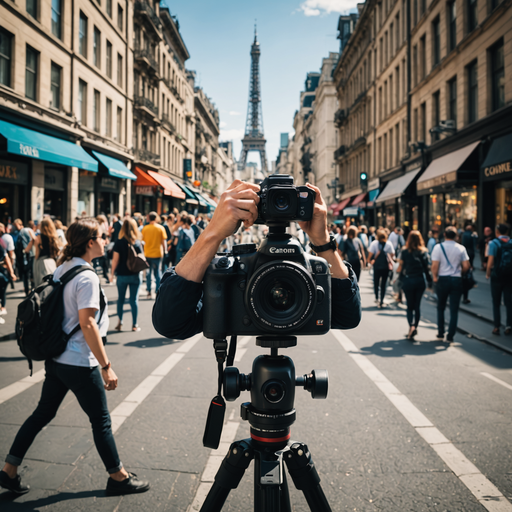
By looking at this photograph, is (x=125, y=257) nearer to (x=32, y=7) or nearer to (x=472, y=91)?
(x=32, y=7)

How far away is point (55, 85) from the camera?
63.9 ft

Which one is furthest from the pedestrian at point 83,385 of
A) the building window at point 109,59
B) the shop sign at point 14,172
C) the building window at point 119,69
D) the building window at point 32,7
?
the building window at point 119,69

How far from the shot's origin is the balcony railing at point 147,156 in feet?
100

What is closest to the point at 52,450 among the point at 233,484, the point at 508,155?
the point at 233,484

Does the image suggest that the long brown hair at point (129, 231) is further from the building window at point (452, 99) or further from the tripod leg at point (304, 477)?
the building window at point (452, 99)

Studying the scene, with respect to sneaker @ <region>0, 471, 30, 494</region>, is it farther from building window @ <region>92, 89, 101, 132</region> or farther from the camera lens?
building window @ <region>92, 89, 101, 132</region>

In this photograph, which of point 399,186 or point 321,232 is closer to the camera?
point 321,232

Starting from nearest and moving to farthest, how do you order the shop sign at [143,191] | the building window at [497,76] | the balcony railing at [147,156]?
the building window at [497,76] < the balcony railing at [147,156] < the shop sign at [143,191]

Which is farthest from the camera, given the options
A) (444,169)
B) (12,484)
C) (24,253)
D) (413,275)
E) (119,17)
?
(119,17)

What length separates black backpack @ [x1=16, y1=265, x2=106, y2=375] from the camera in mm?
3166

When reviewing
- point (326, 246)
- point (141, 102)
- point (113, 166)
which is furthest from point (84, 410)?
point (141, 102)

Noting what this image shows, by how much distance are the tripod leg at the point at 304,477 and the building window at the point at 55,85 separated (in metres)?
20.2

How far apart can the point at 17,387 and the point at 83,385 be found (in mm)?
2703

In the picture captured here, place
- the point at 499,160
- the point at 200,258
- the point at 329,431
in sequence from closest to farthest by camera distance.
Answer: the point at 200,258, the point at 329,431, the point at 499,160
